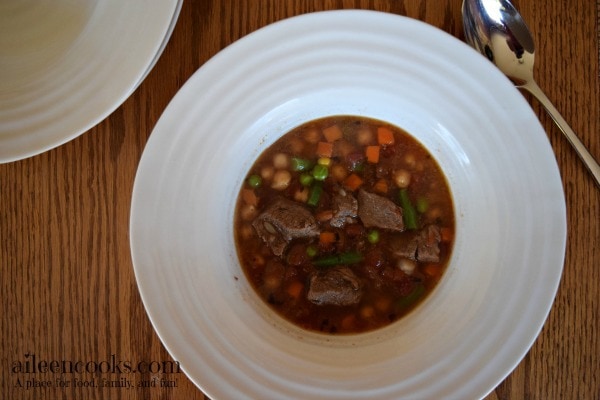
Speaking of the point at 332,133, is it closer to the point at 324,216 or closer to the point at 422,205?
the point at 324,216

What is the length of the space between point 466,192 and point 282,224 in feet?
2.90

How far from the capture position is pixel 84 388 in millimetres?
2271

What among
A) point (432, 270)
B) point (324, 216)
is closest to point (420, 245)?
point (432, 270)

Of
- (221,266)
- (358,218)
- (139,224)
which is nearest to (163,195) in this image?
(139,224)

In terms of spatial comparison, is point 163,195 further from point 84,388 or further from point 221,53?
point 84,388

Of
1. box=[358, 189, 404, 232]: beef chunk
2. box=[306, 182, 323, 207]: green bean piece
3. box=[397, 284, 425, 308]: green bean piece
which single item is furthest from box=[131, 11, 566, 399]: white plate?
box=[306, 182, 323, 207]: green bean piece

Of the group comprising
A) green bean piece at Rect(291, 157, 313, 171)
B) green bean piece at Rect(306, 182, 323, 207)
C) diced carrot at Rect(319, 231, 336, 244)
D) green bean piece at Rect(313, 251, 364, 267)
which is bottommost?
green bean piece at Rect(313, 251, 364, 267)

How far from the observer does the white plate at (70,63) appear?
196 cm

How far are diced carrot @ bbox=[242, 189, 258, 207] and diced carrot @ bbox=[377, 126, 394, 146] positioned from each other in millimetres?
686

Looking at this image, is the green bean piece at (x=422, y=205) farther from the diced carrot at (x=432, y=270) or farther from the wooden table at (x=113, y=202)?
the wooden table at (x=113, y=202)

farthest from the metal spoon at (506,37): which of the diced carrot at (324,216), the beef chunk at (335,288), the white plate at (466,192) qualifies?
the beef chunk at (335,288)

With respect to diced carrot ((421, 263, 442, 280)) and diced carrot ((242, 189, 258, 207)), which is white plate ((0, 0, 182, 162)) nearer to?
diced carrot ((242, 189, 258, 207))

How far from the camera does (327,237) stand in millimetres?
2422

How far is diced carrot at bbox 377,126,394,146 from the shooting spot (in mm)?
2365
